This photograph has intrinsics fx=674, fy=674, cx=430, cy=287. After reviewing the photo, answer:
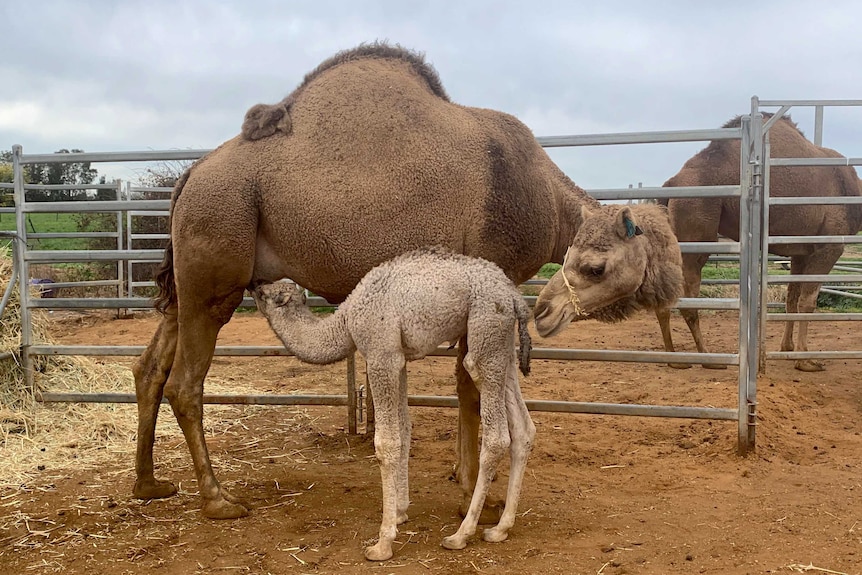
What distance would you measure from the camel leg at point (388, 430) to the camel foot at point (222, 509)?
38.7 inches

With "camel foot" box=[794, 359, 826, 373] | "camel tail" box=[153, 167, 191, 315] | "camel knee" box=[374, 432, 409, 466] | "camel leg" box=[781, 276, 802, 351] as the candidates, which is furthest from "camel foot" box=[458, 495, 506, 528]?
"camel leg" box=[781, 276, 802, 351]

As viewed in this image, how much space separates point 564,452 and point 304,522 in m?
2.14

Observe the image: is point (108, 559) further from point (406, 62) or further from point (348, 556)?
point (406, 62)

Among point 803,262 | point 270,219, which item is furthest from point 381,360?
point 803,262

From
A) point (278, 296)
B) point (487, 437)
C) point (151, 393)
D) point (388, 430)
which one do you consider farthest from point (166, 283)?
point (487, 437)

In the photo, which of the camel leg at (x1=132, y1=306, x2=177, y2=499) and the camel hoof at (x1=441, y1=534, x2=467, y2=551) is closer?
the camel hoof at (x1=441, y1=534, x2=467, y2=551)

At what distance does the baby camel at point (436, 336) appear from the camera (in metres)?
3.24

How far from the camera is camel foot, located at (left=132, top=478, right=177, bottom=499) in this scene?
4211 mm

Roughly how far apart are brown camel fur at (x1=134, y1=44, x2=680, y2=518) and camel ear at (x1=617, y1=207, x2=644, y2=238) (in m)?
0.41

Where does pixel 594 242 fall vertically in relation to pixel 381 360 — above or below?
above

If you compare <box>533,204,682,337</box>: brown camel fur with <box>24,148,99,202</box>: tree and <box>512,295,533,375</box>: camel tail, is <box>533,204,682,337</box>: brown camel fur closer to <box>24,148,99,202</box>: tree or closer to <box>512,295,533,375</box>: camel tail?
<box>512,295,533,375</box>: camel tail

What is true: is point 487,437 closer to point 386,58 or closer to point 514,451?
point 514,451

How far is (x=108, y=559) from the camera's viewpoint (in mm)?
3357

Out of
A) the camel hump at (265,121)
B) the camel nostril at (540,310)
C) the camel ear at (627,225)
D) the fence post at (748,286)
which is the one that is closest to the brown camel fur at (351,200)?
the camel hump at (265,121)
